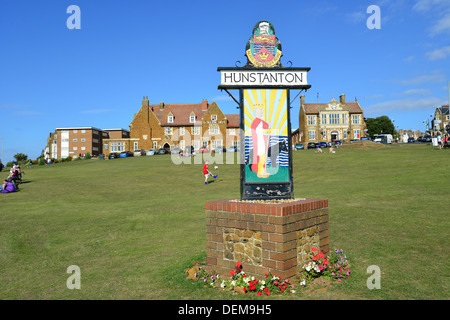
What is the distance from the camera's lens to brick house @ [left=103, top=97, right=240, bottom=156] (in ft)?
245

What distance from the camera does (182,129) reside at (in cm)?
7538

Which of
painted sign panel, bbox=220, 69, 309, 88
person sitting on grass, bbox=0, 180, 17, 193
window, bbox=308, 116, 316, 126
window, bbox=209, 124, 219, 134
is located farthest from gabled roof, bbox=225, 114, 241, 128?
painted sign panel, bbox=220, 69, 309, 88

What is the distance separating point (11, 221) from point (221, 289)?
10657 mm

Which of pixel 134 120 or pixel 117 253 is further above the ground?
pixel 134 120

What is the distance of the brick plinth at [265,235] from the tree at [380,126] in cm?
10985

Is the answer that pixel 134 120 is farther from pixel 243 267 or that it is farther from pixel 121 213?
pixel 243 267

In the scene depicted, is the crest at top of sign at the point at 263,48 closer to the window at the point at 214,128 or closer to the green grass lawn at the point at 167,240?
the green grass lawn at the point at 167,240

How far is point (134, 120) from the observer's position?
7544 centimetres

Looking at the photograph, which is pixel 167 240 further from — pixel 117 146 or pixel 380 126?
pixel 380 126

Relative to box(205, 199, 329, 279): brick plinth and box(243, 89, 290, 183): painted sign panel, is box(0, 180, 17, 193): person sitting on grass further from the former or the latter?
box(243, 89, 290, 183): painted sign panel

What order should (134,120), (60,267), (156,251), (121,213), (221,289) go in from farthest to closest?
(134,120) → (121,213) → (156,251) → (60,267) → (221,289)
